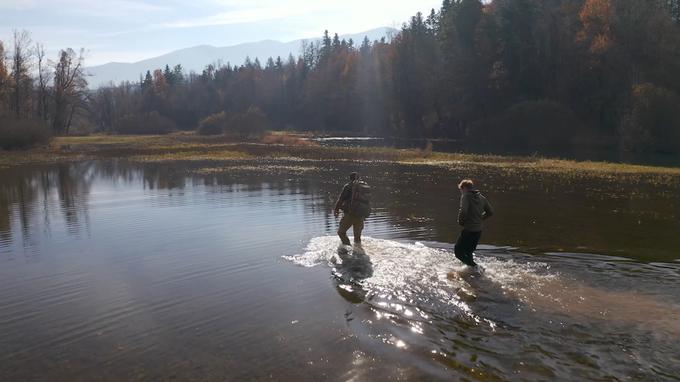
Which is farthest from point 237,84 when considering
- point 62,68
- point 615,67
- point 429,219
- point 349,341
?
point 349,341

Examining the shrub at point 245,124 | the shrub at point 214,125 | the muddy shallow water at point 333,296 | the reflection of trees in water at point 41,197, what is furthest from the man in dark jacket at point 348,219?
the shrub at point 214,125

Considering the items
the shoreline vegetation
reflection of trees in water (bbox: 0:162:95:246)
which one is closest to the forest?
the shoreline vegetation

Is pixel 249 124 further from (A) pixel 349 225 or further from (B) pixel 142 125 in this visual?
(A) pixel 349 225

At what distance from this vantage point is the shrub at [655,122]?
53062mm

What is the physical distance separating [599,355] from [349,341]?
3190mm

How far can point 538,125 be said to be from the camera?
68250 millimetres

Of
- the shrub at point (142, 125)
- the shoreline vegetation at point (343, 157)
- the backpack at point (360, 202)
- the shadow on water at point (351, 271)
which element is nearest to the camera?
the shadow on water at point (351, 271)

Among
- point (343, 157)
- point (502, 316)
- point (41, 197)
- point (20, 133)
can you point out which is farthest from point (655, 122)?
point (20, 133)

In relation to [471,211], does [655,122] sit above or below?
above

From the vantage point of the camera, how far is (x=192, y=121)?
12762 centimetres

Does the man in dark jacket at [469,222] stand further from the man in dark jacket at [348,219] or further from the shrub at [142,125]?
the shrub at [142,125]

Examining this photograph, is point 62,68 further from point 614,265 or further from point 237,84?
point 614,265

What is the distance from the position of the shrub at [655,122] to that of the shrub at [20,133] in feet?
188

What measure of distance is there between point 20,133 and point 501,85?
5661 centimetres
